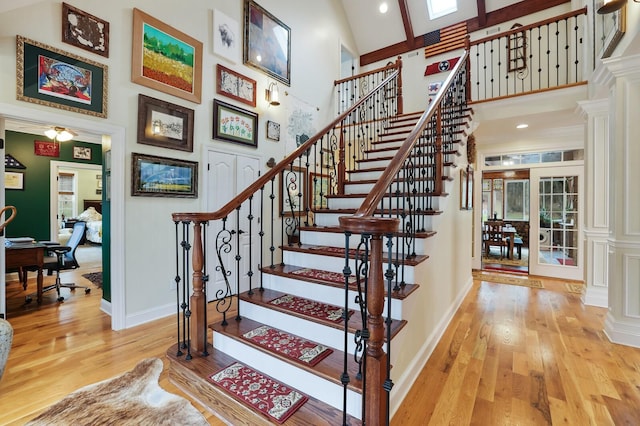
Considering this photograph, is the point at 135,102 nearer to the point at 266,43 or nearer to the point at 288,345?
the point at 266,43

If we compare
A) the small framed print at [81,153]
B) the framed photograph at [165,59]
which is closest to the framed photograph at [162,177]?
the framed photograph at [165,59]

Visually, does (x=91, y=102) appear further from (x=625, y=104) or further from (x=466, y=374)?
(x=625, y=104)

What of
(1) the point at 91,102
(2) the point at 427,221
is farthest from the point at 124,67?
(2) the point at 427,221

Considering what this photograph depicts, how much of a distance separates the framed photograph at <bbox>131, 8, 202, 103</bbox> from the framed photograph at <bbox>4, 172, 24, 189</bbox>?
458 centimetres

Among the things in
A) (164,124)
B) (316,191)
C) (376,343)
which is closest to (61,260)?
(164,124)

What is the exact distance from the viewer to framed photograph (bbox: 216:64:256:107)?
143 inches

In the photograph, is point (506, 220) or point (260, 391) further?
point (506, 220)

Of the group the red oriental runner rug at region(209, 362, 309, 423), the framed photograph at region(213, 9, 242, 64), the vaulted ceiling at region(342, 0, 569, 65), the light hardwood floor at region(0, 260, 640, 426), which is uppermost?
the vaulted ceiling at region(342, 0, 569, 65)

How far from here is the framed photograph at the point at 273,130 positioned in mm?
4301

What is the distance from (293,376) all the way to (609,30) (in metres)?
4.41

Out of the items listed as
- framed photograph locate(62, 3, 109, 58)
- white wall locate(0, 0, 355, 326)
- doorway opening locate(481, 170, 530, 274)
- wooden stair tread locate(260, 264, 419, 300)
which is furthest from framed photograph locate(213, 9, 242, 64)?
doorway opening locate(481, 170, 530, 274)

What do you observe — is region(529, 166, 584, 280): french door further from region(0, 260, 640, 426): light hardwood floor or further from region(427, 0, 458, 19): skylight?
region(427, 0, 458, 19): skylight

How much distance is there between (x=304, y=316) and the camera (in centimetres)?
190

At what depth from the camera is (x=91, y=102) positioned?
2.61m
